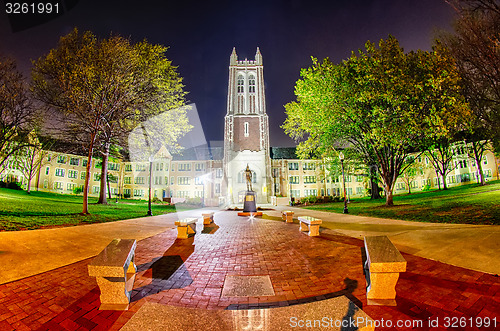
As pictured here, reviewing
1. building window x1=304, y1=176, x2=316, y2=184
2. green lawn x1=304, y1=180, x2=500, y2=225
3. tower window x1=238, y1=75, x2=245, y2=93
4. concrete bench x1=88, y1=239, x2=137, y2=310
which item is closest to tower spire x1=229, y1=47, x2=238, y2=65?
tower window x1=238, y1=75, x2=245, y2=93

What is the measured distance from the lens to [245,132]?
1732 inches

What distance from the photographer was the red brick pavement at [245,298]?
115 inches

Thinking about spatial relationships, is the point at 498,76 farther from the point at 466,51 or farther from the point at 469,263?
the point at 469,263

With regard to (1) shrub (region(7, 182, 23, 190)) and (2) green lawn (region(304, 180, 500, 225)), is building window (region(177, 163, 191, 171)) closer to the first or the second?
(1) shrub (region(7, 182, 23, 190))

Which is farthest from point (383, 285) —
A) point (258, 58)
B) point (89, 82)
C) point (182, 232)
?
point (258, 58)

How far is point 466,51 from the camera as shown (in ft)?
46.1

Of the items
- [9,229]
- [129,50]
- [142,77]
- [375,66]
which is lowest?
[9,229]

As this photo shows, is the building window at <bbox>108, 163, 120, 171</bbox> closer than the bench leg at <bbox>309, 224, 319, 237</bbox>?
No

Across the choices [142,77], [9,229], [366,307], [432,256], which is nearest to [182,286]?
[366,307]

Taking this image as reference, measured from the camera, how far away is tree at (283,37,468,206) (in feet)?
44.0

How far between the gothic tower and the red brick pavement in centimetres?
3393

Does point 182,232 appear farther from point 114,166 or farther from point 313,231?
point 114,166

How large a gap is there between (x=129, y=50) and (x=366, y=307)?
20.2 metres

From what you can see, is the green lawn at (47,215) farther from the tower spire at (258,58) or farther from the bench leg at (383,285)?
the tower spire at (258,58)
